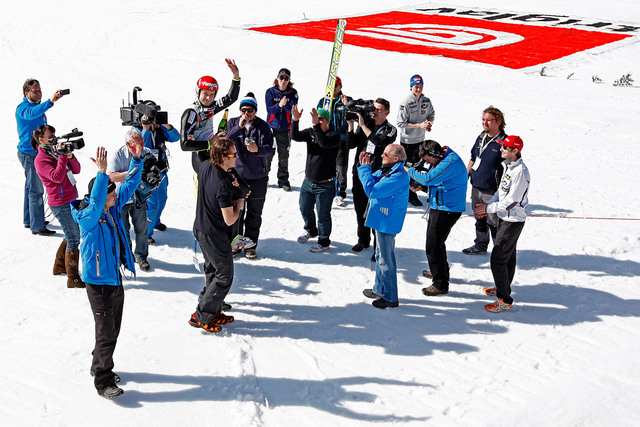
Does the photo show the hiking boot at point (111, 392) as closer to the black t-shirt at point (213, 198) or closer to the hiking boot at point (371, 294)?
the black t-shirt at point (213, 198)

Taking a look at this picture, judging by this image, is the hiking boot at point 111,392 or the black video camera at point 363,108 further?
the black video camera at point 363,108

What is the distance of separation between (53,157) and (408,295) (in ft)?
14.4

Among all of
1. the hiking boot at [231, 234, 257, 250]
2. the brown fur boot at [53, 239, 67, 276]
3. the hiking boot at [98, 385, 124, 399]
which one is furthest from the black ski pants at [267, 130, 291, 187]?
the hiking boot at [98, 385, 124, 399]

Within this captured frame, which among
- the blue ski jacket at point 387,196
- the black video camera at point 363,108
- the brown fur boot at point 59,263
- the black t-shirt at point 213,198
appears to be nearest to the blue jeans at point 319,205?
the black video camera at point 363,108

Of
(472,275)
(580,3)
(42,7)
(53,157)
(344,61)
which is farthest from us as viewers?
(580,3)

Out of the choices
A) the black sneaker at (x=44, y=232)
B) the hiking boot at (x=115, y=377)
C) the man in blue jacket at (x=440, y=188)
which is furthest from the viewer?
the black sneaker at (x=44, y=232)

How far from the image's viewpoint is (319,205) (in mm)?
7434

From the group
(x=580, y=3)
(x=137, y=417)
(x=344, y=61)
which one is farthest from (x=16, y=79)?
(x=580, y=3)

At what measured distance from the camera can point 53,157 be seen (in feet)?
21.2

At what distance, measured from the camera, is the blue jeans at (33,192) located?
748cm

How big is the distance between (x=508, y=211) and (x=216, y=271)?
304cm

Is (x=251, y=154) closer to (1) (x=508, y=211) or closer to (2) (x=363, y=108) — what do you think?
(2) (x=363, y=108)

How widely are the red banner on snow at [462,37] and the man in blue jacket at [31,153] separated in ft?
46.7

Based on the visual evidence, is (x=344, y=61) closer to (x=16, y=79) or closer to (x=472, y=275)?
(x=16, y=79)
